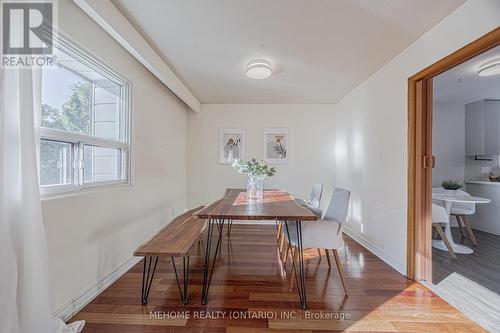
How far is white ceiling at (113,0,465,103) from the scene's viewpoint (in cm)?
175

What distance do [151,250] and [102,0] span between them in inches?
72.4

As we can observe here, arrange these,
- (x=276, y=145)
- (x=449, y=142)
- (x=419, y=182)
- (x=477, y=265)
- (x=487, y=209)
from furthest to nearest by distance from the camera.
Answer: (x=276, y=145), (x=449, y=142), (x=487, y=209), (x=477, y=265), (x=419, y=182)

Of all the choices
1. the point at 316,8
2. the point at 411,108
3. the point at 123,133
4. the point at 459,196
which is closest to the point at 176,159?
the point at 123,133

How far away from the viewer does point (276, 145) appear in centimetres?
438

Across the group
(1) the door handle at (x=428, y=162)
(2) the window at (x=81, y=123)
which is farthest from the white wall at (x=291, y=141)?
(1) the door handle at (x=428, y=162)

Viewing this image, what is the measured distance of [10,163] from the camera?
A: 3.80ft

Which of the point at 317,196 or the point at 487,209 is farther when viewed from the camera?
the point at 487,209

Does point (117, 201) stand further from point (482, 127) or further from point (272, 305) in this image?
point (482, 127)

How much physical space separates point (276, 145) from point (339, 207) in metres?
2.50

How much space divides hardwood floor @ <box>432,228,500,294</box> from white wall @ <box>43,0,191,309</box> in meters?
3.01

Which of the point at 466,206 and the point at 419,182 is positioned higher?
the point at 419,182

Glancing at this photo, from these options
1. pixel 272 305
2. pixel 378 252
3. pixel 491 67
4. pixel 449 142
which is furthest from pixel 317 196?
pixel 449 142

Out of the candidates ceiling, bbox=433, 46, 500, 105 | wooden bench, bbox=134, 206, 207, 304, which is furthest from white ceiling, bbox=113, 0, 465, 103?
wooden bench, bbox=134, 206, 207, 304

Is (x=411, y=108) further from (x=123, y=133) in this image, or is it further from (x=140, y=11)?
(x=123, y=133)
